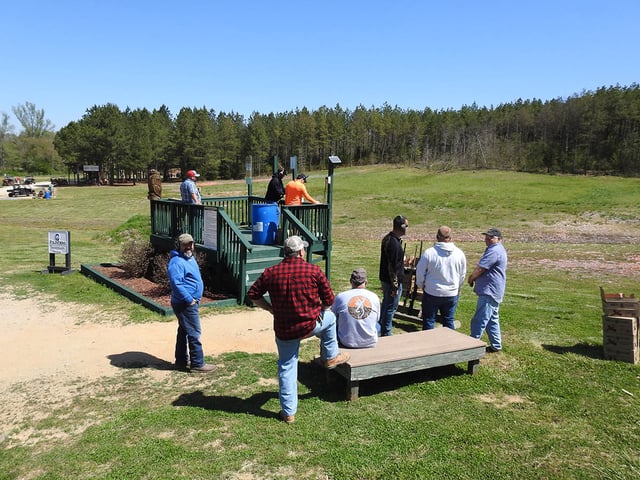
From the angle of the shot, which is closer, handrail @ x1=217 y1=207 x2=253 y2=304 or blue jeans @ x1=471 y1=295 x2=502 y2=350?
blue jeans @ x1=471 y1=295 x2=502 y2=350

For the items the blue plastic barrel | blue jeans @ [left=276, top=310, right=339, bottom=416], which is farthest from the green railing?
blue jeans @ [left=276, top=310, right=339, bottom=416]

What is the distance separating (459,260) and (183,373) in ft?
12.6

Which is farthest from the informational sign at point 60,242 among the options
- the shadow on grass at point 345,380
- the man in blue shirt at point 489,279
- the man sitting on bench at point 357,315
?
the man in blue shirt at point 489,279

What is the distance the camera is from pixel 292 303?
15.9 feet

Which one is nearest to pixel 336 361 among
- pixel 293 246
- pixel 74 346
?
pixel 293 246

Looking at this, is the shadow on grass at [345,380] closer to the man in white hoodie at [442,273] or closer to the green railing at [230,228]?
the man in white hoodie at [442,273]

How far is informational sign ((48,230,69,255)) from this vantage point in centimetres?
1309

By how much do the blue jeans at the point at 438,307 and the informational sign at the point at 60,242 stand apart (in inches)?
387

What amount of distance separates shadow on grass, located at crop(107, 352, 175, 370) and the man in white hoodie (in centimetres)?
352

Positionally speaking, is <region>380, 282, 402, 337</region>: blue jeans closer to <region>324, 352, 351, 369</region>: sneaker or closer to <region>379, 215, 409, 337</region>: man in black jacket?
<region>379, 215, 409, 337</region>: man in black jacket

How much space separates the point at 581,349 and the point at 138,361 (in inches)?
245

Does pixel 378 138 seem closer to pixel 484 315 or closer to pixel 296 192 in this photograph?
pixel 296 192

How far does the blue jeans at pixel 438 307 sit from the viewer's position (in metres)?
7.01

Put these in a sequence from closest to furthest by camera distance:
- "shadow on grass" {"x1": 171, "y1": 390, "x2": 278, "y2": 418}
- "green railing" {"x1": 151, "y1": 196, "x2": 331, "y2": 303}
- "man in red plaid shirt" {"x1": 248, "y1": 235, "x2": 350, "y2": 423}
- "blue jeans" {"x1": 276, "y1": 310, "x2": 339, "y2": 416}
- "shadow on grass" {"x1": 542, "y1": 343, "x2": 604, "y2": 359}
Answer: "man in red plaid shirt" {"x1": 248, "y1": 235, "x2": 350, "y2": 423} → "blue jeans" {"x1": 276, "y1": 310, "x2": 339, "y2": 416} → "shadow on grass" {"x1": 171, "y1": 390, "x2": 278, "y2": 418} → "shadow on grass" {"x1": 542, "y1": 343, "x2": 604, "y2": 359} → "green railing" {"x1": 151, "y1": 196, "x2": 331, "y2": 303}
